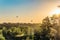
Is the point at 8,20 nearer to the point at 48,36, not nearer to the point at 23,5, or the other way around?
the point at 23,5

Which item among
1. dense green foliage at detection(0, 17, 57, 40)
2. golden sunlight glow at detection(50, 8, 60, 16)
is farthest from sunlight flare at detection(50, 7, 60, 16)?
dense green foliage at detection(0, 17, 57, 40)

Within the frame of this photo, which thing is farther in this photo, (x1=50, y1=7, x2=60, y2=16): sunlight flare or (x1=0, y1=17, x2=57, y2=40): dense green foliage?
(x1=50, y1=7, x2=60, y2=16): sunlight flare

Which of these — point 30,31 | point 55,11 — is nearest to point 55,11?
point 55,11

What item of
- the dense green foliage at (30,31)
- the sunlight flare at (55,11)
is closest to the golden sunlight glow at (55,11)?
the sunlight flare at (55,11)

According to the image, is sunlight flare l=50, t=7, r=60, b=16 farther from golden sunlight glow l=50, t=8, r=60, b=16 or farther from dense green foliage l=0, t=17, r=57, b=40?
dense green foliage l=0, t=17, r=57, b=40

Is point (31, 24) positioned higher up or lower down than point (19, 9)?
lower down

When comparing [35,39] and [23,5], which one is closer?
[35,39]

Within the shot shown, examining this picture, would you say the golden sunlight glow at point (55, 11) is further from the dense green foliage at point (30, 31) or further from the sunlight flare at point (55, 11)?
the dense green foliage at point (30, 31)

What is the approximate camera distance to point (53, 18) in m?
2.49

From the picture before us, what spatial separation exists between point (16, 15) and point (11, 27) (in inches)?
10.7

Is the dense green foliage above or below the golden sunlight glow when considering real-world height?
below

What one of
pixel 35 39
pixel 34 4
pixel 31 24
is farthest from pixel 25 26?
pixel 34 4

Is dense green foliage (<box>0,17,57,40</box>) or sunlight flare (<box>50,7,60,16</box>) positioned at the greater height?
sunlight flare (<box>50,7,60,16</box>)

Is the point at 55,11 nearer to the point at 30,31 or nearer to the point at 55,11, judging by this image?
the point at 55,11
